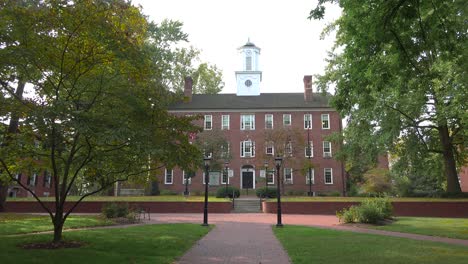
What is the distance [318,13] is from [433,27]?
2.98 m

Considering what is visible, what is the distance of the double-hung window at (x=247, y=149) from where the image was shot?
157 ft

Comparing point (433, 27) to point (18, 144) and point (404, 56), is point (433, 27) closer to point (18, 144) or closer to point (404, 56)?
point (404, 56)

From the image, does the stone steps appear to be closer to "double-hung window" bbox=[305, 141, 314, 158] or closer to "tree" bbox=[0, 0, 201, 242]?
"double-hung window" bbox=[305, 141, 314, 158]

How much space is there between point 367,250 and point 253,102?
4071cm

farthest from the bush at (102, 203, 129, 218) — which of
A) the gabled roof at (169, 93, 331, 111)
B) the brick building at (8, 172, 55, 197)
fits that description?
the gabled roof at (169, 93, 331, 111)

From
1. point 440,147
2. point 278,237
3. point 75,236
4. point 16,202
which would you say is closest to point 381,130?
point 440,147

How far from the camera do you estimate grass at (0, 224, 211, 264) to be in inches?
360

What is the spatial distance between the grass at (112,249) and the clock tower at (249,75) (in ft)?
129

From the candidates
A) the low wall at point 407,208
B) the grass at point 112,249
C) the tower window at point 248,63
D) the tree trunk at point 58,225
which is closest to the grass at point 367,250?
the grass at point 112,249

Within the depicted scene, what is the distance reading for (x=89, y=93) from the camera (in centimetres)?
1139

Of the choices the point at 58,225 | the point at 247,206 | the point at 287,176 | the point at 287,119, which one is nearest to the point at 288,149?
the point at 287,176

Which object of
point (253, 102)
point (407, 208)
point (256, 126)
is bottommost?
point (407, 208)

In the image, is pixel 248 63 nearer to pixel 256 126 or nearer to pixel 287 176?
pixel 256 126

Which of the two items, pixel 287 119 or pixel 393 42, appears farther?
pixel 287 119
